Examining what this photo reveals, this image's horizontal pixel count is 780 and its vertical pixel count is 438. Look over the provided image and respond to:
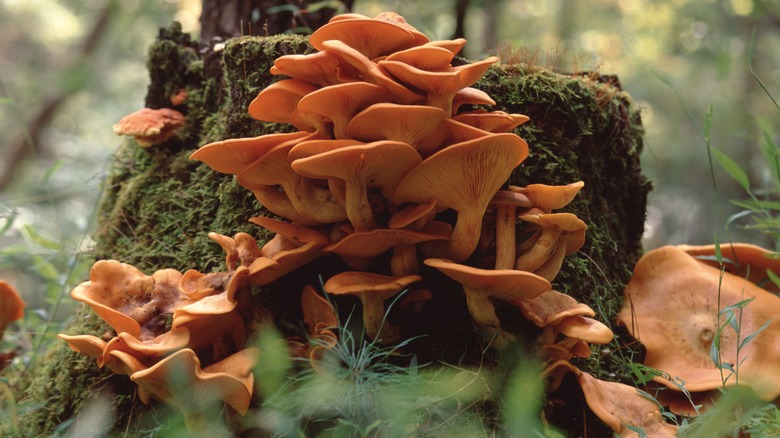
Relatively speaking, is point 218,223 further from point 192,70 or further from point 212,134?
point 192,70

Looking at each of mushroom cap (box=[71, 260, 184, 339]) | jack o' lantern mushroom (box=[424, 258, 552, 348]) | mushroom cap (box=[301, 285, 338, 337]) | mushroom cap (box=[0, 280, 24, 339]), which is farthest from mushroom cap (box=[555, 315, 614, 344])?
mushroom cap (box=[0, 280, 24, 339])

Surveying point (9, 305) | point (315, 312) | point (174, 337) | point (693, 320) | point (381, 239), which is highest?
point (381, 239)

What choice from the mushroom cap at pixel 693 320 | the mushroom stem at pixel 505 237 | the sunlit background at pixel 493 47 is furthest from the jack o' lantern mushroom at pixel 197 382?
the sunlit background at pixel 493 47

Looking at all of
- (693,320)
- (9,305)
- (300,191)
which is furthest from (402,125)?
(9,305)

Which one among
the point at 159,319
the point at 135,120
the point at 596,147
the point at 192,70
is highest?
the point at 192,70

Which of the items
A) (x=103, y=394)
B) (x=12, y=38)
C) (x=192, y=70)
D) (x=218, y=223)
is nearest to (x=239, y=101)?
(x=218, y=223)

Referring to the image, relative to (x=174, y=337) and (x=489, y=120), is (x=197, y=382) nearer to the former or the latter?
(x=174, y=337)

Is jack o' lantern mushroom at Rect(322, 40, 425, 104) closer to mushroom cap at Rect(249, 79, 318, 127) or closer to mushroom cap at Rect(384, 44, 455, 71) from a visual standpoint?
mushroom cap at Rect(384, 44, 455, 71)
